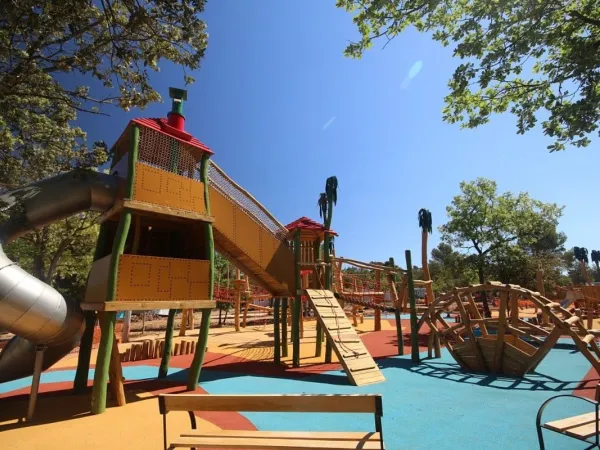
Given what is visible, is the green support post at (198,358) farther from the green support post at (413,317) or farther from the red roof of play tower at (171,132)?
the green support post at (413,317)

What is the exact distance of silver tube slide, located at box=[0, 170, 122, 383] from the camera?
638cm

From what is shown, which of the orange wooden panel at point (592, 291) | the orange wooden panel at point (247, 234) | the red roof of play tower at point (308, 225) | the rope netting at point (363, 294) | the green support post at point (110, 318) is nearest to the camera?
the green support post at point (110, 318)

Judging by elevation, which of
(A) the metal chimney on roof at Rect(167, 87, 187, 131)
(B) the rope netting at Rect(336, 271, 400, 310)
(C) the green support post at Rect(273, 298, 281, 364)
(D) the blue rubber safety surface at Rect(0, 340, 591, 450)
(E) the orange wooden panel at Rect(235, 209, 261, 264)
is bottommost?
(D) the blue rubber safety surface at Rect(0, 340, 591, 450)

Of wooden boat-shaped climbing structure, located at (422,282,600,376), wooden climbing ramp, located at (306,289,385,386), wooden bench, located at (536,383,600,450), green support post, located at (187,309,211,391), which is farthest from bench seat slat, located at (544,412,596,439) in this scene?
green support post, located at (187,309,211,391)

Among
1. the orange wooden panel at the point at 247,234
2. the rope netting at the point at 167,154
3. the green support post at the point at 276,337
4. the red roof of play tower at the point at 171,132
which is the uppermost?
the red roof of play tower at the point at 171,132

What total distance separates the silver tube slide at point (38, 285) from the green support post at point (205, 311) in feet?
7.36

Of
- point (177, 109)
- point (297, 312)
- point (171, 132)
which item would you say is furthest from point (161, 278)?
point (297, 312)

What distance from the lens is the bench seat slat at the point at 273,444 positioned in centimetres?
353

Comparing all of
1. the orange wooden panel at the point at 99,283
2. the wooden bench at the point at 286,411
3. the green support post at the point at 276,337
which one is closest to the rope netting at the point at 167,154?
the orange wooden panel at the point at 99,283

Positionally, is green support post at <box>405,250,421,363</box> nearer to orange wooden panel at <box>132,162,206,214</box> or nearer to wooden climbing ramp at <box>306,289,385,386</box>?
wooden climbing ramp at <box>306,289,385,386</box>

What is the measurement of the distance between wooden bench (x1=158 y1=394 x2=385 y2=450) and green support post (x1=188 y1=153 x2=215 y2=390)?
511 cm

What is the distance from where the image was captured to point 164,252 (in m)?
12.4

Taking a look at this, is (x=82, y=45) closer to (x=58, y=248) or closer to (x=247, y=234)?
(x=247, y=234)

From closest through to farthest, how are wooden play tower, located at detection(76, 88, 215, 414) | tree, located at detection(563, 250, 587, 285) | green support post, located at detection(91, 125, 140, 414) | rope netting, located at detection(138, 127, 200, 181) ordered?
green support post, located at detection(91, 125, 140, 414) < wooden play tower, located at detection(76, 88, 215, 414) < rope netting, located at detection(138, 127, 200, 181) < tree, located at detection(563, 250, 587, 285)
